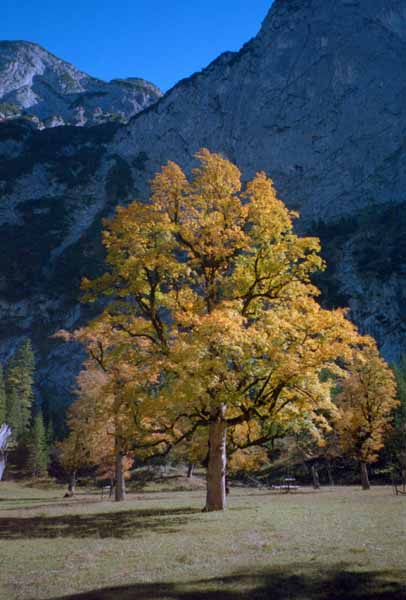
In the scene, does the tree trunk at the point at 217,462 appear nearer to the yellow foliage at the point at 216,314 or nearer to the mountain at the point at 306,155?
the yellow foliage at the point at 216,314

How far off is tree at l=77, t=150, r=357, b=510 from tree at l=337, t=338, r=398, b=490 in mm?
23616

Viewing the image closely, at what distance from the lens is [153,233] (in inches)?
761

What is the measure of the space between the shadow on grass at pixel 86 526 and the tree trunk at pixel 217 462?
1.98m

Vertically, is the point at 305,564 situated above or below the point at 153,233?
below

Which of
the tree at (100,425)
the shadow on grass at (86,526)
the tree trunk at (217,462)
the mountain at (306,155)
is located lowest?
the shadow on grass at (86,526)

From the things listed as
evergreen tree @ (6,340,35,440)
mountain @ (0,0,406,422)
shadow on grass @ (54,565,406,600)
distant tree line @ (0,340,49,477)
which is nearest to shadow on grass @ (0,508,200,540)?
shadow on grass @ (54,565,406,600)

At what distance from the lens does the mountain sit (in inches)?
6078

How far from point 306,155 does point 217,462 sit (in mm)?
166282

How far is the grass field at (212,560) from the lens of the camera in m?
7.62

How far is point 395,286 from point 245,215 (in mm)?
134094

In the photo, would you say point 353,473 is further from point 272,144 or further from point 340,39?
point 340,39

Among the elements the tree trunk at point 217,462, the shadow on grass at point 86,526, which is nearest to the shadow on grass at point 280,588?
the shadow on grass at point 86,526

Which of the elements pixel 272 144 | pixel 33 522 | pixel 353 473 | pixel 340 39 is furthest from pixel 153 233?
pixel 340 39

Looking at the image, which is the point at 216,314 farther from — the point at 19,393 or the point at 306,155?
the point at 306,155
